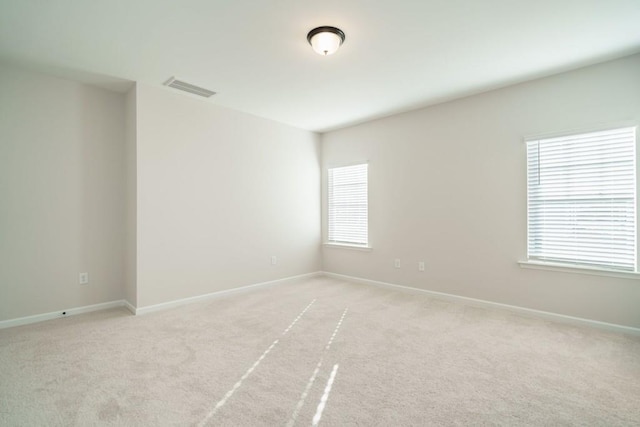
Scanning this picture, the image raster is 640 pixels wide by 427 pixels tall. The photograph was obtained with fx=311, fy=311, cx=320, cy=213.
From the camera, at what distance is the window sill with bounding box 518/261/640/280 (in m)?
3.01

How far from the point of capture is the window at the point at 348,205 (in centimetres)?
526

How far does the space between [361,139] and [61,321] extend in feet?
15.3

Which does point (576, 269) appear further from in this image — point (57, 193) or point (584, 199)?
→ point (57, 193)

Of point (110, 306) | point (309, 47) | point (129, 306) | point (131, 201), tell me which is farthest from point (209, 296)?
point (309, 47)

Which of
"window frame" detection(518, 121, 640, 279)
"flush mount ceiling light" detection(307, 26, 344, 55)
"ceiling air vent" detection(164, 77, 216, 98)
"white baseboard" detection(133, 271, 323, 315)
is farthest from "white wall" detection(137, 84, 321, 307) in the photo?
"window frame" detection(518, 121, 640, 279)

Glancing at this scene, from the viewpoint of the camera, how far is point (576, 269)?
3270mm

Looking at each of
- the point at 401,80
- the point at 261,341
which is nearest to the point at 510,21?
the point at 401,80

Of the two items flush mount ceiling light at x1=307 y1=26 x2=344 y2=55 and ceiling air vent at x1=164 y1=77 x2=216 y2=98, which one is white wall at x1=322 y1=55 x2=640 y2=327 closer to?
flush mount ceiling light at x1=307 y1=26 x2=344 y2=55

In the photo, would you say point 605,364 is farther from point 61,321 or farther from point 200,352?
point 61,321

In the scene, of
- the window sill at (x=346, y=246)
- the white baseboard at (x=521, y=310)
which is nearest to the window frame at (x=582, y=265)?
the white baseboard at (x=521, y=310)

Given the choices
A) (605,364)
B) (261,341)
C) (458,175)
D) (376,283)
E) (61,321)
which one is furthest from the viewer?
(376,283)

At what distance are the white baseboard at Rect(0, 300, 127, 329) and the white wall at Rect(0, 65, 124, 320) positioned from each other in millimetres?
47

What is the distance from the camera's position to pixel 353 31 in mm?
2604

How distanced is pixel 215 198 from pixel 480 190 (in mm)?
3534
